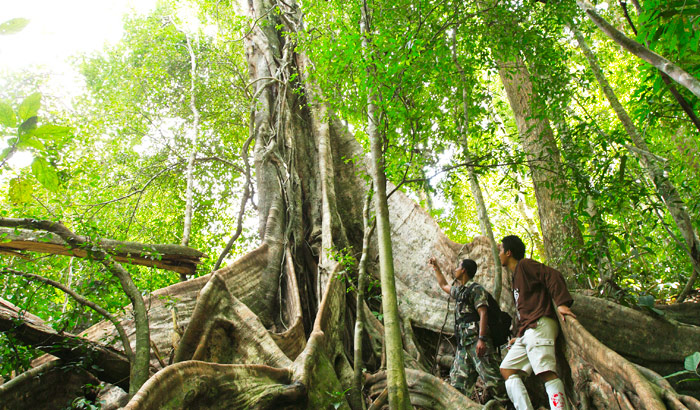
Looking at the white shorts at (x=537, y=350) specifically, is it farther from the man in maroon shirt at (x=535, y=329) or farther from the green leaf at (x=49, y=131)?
the green leaf at (x=49, y=131)

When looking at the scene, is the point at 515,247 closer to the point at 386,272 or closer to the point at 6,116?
the point at 386,272

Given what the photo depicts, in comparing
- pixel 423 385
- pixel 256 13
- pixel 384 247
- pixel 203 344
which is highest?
pixel 256 13

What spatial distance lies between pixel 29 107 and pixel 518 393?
3.55 m

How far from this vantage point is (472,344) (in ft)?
13.1

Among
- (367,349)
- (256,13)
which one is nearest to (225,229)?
(256,13)

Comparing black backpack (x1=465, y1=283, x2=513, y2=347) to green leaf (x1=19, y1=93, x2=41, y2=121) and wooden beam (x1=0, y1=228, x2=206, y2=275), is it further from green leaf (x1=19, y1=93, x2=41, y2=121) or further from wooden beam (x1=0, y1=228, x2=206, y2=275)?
green leaf (x1=19, y1=93, x2=41, y2=121)

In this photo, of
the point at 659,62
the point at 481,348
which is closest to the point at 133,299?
the point at 481,348

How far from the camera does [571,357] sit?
3.53 metres

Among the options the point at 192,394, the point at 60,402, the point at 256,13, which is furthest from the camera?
the point at 256,13

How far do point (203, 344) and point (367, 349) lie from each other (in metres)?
1.95

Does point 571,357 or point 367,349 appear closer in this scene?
point 571,357

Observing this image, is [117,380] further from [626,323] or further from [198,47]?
[198,47]

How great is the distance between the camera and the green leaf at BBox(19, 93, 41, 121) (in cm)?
74

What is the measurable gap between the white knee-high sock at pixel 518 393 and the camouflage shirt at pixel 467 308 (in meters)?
0.68
